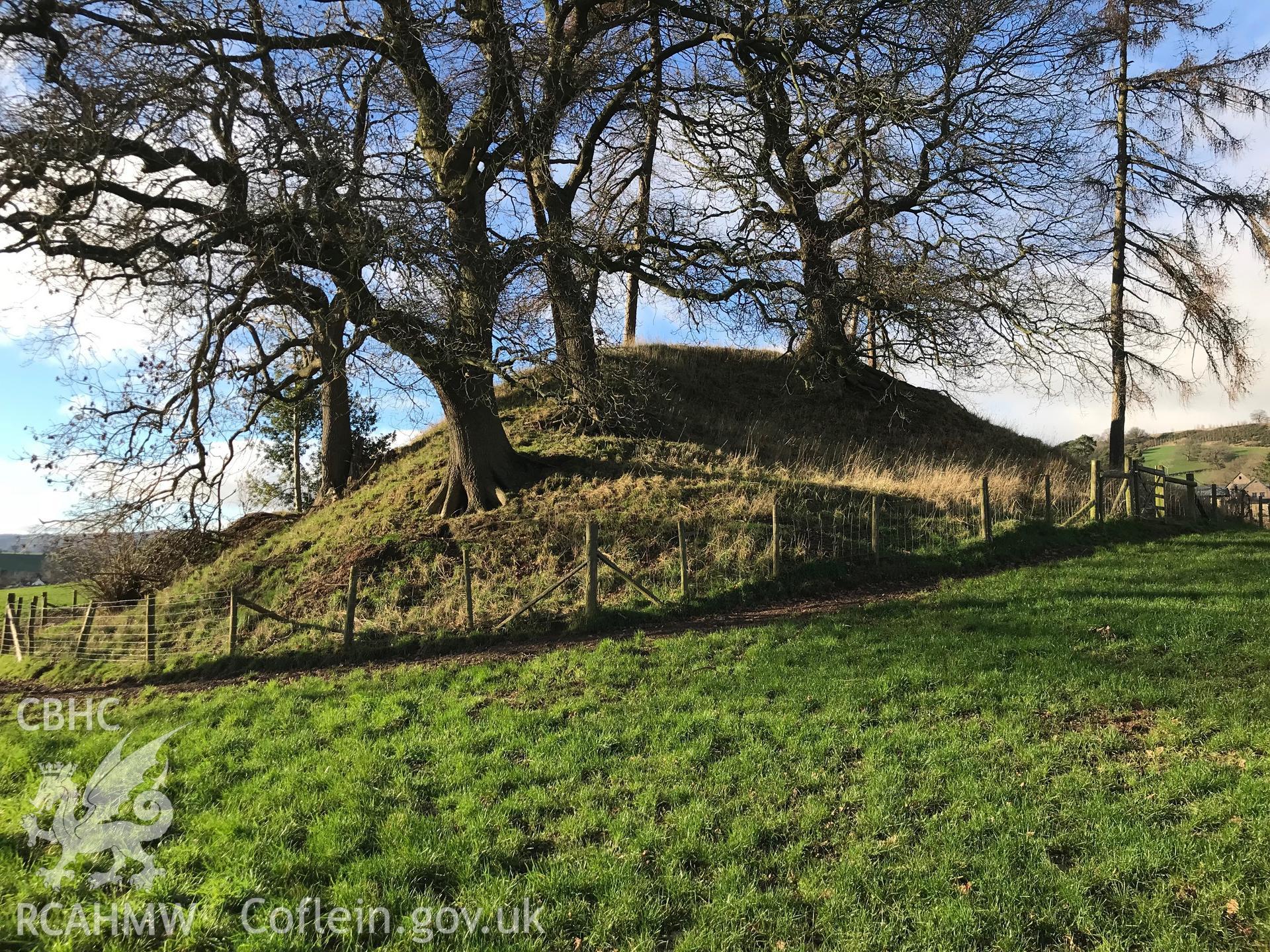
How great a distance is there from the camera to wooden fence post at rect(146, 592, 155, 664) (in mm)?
12321

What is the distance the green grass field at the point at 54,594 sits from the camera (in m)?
18.0

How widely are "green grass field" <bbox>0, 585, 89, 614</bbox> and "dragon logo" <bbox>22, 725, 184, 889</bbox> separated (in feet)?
48.5

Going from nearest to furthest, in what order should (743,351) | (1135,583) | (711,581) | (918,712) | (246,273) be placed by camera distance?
(918,712)
(246,273)
(1135,583)
(711,581)
(743,351)

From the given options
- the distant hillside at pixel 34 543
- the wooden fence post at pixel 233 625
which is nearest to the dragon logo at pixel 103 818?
the distant hillside at pixel 34 543

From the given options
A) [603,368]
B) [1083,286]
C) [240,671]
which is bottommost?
[240,671]

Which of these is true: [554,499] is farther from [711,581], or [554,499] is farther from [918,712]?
[918,712]

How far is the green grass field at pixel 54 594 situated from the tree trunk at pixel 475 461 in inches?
431

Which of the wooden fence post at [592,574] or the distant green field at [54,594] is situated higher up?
the wooden fence post at [592,574]

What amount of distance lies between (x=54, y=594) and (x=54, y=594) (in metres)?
0.26

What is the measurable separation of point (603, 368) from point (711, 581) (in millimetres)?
4472

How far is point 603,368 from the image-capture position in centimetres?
1267

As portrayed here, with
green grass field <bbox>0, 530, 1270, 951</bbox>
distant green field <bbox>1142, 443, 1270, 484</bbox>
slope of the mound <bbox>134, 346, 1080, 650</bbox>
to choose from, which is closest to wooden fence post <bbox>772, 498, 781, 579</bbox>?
slope of the mound <bbox>134, 346, 1080, 650</bbox>

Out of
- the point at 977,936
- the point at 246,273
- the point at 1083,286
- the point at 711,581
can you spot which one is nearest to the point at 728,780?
the point at 977,936

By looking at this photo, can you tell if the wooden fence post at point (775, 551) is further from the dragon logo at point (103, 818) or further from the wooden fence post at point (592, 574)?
the dragon logo at point (103, 818)
